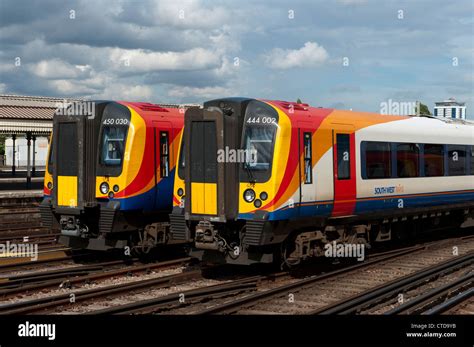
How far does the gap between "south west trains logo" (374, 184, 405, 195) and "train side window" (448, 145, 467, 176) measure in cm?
255

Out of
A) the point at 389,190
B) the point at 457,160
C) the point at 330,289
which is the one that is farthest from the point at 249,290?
the point at 457,160

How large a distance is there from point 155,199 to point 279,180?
11.6 feet

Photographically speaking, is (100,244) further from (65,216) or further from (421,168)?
(421,168)

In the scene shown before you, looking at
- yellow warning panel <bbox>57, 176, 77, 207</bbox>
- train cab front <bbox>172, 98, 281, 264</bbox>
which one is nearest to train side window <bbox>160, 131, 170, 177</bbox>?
train cab front <bbox>172, 98, 281, 264</bbox>

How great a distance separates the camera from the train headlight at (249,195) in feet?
37.6

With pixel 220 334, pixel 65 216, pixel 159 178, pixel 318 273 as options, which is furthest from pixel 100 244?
pixel 220 334

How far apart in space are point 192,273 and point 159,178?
7.91 ft

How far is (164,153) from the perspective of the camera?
13.9 metres

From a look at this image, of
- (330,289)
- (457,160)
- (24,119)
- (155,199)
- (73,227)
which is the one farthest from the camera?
(24,119)

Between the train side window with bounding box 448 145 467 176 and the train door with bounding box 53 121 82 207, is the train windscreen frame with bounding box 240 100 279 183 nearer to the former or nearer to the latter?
the train door with bounding box 53 121 82 207

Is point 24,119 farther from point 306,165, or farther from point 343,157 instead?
point 306,165

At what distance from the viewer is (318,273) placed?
511 inches

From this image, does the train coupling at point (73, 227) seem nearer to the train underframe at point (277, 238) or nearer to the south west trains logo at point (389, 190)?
the train underframe at point (277, 238)

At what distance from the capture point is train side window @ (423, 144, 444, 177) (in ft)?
50.6
